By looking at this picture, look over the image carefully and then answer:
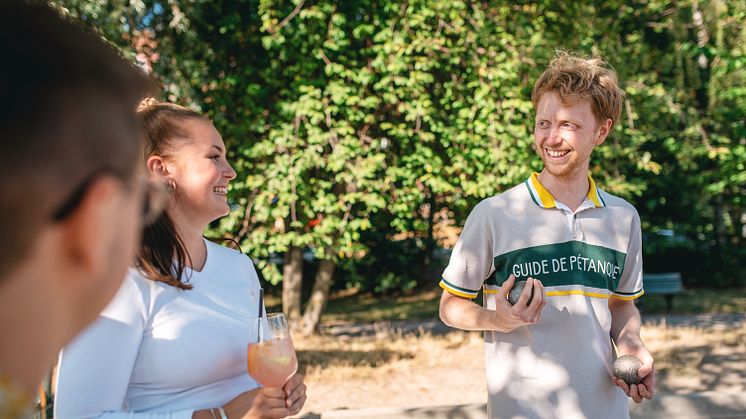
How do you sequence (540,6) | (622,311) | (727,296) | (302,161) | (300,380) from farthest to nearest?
(727,296), (540,6), (302,161), (622,311), (300,380)

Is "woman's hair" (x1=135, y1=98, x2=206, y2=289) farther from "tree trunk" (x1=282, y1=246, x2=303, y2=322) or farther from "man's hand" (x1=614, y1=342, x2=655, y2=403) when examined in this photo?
"tree trunk" (x1=282, y1=246, x2=303, y2=322)

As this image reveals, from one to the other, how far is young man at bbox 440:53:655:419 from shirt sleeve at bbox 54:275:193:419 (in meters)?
1.20

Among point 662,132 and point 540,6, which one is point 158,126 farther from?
point 662,132

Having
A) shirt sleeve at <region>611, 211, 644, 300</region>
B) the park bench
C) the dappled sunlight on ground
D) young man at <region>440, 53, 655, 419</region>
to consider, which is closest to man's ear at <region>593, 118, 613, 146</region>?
young man at <region>440, 53, 655, 419</region>

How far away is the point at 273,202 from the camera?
7.15 metres

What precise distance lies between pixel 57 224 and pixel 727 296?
46.1 feet

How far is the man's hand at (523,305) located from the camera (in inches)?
83.4

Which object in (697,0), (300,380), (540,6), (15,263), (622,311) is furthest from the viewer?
(697,0)

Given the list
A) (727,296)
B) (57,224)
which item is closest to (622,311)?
(57,224)

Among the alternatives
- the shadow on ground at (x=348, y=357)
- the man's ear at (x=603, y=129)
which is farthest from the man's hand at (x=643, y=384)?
the shadow on ground at (x=348, y=357)

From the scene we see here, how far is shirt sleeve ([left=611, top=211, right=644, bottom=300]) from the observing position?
257cm

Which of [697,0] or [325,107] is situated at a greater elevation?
[697,0]

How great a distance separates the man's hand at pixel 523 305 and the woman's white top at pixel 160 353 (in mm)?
812

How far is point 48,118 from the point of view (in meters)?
0.62
